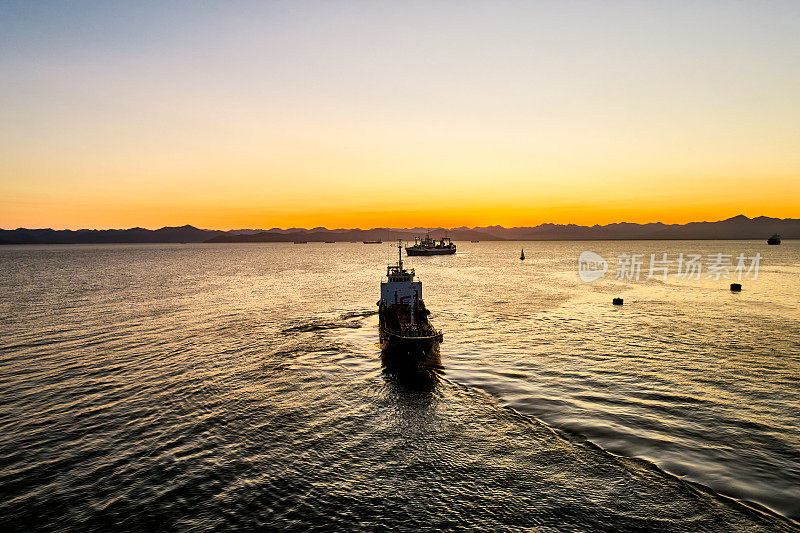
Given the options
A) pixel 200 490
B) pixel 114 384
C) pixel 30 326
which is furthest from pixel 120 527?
pixel 30 326

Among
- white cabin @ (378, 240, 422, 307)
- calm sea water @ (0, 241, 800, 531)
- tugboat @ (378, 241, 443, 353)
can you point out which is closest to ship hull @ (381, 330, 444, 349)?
tugboat @ (378, 241, 443, 353)

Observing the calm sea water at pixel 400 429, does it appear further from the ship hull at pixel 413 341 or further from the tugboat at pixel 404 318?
the tugboat at pixel 404 318

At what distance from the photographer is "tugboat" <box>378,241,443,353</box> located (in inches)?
1428

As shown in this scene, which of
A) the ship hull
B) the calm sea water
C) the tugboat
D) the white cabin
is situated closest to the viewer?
the calm sea water

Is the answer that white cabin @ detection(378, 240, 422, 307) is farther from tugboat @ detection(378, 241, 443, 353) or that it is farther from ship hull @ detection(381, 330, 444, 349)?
ship hull @ detection(381, 330, 444, 349)

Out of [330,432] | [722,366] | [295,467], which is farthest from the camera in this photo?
[722,366]

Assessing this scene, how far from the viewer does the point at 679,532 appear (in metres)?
15.7

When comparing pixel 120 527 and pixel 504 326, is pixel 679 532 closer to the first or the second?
pixel 120 527

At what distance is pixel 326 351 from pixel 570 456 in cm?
2710

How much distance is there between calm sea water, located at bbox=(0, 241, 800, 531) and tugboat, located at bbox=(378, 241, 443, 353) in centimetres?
273

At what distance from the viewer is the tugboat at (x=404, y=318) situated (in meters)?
36.3

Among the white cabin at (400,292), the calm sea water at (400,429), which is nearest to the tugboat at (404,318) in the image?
the white cabin at (400,292)

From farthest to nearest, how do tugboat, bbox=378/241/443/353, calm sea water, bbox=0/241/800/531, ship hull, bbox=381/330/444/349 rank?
tugboat, bbox=378/241/443/353 → ship hull, bbox=381/330/444/349 → calm sea water, bbox=0/241/800/531

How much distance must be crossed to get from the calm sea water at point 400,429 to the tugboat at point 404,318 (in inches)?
107
